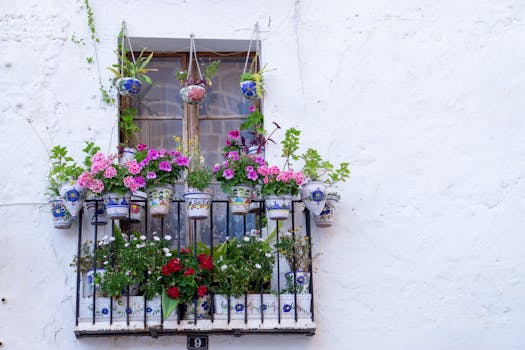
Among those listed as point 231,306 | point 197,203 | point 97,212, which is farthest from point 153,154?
point 231,306

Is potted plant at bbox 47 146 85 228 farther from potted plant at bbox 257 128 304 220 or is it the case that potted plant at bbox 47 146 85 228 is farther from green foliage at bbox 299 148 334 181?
green foliage at bbox 299 148 334 181

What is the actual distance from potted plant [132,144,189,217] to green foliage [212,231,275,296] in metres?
0.49

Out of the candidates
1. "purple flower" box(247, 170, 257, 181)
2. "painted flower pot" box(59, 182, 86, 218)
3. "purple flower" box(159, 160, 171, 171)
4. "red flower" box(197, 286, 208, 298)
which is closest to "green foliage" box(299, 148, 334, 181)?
"purple flower" box(247, 170, 257, 181)

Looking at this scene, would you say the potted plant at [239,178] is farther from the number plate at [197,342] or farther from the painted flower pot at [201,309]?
the number plate at [197,342]

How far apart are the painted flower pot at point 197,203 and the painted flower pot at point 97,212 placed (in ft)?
1.81

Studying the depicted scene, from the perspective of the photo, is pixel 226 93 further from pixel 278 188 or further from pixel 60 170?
pixel 60 170

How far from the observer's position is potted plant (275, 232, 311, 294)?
5023 mm

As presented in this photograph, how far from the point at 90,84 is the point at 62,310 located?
4.95 feet

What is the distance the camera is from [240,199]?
508 cm

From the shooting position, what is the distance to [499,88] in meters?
5.68

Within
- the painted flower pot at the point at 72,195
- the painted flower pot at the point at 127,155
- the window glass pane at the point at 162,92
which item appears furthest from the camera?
the window glass pane at the point at 162,92

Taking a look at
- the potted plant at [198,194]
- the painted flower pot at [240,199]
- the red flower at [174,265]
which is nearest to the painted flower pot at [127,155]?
the potted plant at [198,194]

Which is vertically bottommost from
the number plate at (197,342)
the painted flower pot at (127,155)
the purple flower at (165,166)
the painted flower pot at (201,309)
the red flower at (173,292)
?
the number plate at (197,342)

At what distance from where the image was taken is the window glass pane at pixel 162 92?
5.80m
